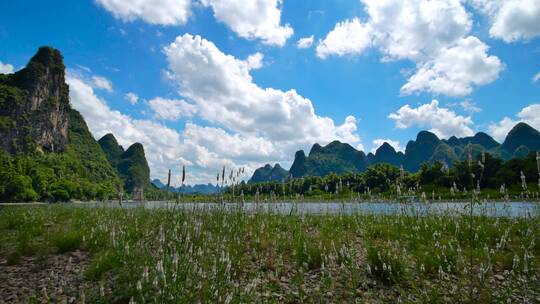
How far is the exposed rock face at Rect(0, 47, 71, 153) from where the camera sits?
494 feet

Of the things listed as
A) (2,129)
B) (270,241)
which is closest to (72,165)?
(2,129)

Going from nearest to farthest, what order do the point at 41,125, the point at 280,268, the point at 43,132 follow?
1. the point at 280,268
2. the point at 43,132
3. the point at 41,125

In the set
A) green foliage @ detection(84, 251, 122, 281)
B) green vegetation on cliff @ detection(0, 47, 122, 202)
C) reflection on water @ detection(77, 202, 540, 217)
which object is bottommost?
green foliage @ detection(84, 251, 122, 281)

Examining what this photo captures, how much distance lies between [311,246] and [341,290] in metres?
1.79

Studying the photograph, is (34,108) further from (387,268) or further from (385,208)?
(387,268)

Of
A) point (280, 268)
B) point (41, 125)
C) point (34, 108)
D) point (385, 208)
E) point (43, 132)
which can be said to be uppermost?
point (34, 108)

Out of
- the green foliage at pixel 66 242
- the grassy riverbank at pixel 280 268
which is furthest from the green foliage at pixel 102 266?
the green foliage at pixel 66 242

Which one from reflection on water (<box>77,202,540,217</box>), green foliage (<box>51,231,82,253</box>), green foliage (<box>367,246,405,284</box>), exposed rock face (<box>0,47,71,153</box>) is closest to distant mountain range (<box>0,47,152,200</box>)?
exposed rock face (<box>0,47,71,153</box>)

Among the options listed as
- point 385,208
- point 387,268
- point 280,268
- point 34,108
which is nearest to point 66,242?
point 280,268

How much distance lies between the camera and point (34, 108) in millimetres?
170375

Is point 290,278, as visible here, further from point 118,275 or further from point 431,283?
point 118,275

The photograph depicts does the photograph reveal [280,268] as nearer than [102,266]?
No

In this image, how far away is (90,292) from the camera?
15.9ft

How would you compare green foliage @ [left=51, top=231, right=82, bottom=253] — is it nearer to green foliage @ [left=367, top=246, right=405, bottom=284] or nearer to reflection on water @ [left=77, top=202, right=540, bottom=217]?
reflection on water @ [left=77, top=202, right=540, bottom=217]
